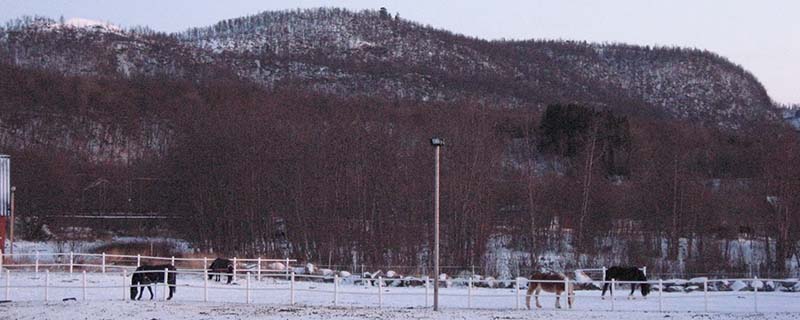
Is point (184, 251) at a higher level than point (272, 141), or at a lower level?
lower

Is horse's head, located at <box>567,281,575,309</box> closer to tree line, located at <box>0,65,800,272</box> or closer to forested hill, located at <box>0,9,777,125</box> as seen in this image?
tree line, located at <box>0,65,800,272</box>

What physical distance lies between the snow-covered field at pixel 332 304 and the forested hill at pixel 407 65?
3476 inches

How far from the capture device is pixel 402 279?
1444 inches

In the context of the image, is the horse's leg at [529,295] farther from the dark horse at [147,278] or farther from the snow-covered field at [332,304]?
the dark horse at [147,278]

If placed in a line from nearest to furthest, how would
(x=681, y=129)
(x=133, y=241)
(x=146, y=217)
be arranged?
(x=133, y=241) → (x=146, y=217) → (x=681, y=129)

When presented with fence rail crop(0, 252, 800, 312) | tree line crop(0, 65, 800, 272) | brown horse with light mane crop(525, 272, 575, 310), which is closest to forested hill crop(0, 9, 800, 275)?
tree line crop(0, 65, 800, 272)

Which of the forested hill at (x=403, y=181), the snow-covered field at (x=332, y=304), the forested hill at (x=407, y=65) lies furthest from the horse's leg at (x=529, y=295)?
the forested hill at (x=407, y=65)

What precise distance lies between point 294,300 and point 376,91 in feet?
325

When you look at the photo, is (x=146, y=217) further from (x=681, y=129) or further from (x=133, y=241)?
(x=681, y=129)

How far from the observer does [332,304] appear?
28062mm

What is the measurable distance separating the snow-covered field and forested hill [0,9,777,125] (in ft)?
290

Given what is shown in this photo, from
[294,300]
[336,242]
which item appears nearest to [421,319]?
[294,300]

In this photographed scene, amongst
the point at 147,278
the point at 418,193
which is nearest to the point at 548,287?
the point at 147,278

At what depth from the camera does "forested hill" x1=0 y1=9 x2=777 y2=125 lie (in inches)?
5241
